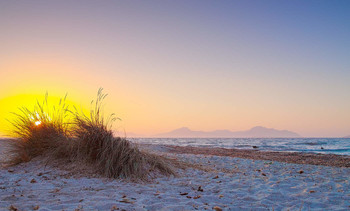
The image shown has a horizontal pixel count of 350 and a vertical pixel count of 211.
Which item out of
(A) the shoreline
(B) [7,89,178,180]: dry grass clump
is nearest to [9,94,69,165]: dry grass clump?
(B) [7,89,178,180]: dry grass clump

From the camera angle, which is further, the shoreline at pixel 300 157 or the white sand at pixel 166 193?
the shoreline at pixel 300 157

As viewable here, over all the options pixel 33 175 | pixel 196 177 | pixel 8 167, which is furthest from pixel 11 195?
pixel 196 177

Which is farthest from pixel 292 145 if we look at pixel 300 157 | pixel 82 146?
pixel 82 146

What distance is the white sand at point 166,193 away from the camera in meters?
3.21

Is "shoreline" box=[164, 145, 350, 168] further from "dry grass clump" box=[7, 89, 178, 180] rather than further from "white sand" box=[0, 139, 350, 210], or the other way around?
"dry grass clump" box=[7, 89, 178, 180]

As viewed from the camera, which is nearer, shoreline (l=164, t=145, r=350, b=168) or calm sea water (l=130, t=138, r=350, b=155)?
shoreline (l=164, t=145, r=350, b=168)

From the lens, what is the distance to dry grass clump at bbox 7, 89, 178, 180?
17.6 ft

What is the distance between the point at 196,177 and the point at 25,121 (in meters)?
5.10

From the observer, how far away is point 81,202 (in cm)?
321

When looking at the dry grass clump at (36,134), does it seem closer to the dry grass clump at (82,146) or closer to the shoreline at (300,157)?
the dry grass clump at (82,146)

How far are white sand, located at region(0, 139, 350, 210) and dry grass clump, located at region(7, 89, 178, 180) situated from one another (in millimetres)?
546

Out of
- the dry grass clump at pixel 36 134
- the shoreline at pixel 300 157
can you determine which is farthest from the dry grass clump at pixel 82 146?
the shoreline at pixel 300 157

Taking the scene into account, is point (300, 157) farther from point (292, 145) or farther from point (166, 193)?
point (292, 145)

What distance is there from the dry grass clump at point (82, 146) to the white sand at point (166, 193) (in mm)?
546
